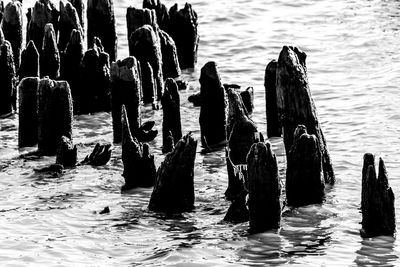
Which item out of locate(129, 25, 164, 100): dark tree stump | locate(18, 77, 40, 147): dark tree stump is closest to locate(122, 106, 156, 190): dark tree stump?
locate(18, 77, 40, 147): dark tree stump

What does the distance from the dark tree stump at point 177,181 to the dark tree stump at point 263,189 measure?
114cm

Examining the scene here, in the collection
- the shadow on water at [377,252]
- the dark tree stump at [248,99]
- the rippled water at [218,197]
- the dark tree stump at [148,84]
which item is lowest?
the shadow on water at [377,252]

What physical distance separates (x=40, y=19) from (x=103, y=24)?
3.96ft

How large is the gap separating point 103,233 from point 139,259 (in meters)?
1.00

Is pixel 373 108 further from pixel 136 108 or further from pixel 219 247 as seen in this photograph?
pixel 219 247

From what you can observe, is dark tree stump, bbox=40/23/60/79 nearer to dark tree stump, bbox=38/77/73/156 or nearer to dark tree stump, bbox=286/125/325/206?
dark tree stump, bbox=38/77/73/156

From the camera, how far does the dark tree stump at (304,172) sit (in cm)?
1310

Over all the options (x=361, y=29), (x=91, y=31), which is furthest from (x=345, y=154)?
(x=361, y=29)

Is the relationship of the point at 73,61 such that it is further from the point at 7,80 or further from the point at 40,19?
the point at 40,19

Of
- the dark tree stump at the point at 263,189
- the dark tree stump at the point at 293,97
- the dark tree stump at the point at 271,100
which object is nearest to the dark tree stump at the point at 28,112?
the dark tree stump at the point at 271,100

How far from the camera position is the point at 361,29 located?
81.6 ft

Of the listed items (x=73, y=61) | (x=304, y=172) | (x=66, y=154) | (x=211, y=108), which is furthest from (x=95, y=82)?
(x=304, y=172)

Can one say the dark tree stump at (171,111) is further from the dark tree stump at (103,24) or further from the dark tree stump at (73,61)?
the dark tree stump at (103,24)

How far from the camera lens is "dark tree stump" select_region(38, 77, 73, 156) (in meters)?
15.8
